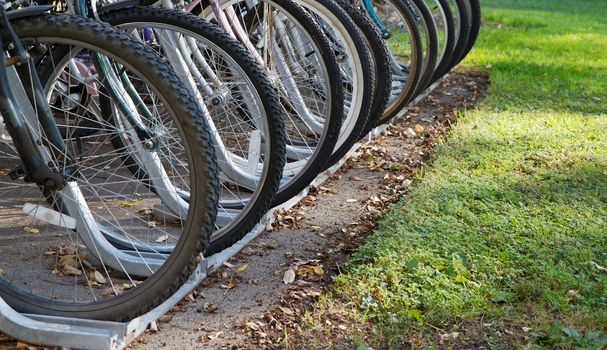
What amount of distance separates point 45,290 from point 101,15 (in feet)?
3.26

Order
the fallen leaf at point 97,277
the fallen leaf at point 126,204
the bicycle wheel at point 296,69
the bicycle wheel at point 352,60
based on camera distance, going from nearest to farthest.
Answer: the fallen leaf at point 97,277 → the bicycle wheel at point 296,69 → the bicycle wheel at point 352,60 → the fallen leaf at point 126,204

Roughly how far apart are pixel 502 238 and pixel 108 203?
70.5 inches

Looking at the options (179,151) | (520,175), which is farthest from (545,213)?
(179,151)

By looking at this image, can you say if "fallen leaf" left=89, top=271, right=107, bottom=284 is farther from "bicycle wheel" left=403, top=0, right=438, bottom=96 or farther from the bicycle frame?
"bicycle wheel" left=403, top=0, right=438, bottom=96

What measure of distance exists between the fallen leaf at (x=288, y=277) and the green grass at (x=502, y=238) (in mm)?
187

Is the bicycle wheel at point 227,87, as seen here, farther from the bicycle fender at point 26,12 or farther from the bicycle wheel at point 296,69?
the bicycle fender at point 26,12

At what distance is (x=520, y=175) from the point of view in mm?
4891

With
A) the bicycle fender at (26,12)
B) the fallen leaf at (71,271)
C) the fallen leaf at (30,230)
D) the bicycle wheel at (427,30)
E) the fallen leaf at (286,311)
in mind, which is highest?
the bicycle fender at (26,12)

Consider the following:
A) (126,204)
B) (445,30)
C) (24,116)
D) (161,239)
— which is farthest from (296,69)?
(445,30)

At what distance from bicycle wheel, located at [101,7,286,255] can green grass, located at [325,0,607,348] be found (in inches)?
17.1

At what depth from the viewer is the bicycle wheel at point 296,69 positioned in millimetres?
3732

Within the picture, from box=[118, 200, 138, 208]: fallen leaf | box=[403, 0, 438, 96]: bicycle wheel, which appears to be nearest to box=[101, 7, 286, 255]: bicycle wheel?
box=[118, 200, 138, 208]: fallen leaf

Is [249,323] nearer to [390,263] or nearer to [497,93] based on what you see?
[390,263]

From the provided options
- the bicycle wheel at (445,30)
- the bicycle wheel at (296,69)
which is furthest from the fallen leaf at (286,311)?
the bicycle wheel at (445,30)
